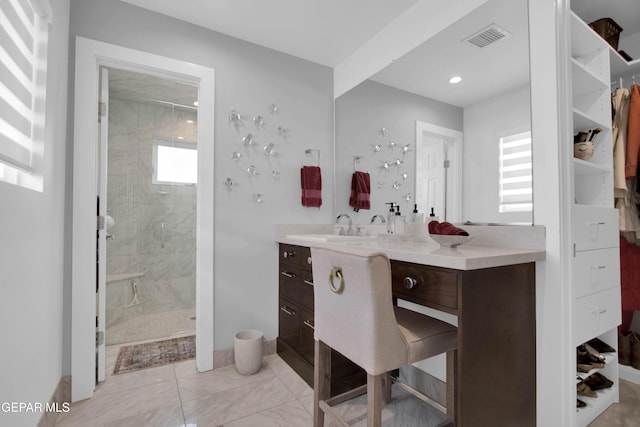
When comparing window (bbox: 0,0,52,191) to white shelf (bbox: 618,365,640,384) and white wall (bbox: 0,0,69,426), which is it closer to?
white wall (bbox: 0,0,69,426)

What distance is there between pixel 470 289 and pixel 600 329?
1016mm

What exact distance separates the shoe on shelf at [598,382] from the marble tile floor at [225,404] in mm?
123

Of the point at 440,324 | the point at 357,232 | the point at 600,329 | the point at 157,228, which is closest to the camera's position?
the point at 440,324

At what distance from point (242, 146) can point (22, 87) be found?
50.6 inches

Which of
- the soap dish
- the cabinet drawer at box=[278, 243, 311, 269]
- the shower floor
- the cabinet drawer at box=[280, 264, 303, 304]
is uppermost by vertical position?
the soap dish

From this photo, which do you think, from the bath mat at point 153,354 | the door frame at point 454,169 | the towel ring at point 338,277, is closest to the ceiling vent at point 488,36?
the door frame at point 454,169

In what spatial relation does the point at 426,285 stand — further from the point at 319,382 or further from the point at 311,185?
the point at 311,185

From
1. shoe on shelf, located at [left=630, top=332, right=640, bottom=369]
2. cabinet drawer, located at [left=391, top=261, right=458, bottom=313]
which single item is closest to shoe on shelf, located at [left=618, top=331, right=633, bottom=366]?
shoe on shelf, located at [left=630, top=332, right=640, bottom=369]

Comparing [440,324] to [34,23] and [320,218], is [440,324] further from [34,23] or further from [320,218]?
[34,23]

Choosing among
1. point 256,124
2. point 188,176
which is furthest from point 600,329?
point 188,176

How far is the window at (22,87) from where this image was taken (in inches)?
41.3

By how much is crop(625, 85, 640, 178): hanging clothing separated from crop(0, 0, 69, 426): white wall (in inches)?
117

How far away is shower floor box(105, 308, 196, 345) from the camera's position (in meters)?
2.75

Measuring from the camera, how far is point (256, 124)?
94.6 inches
